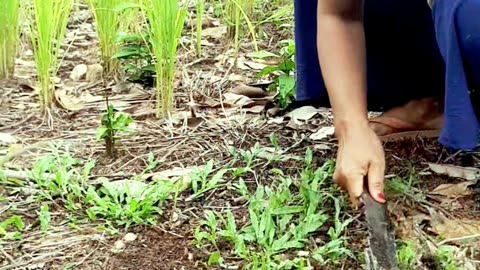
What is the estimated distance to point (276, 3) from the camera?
3.07 m

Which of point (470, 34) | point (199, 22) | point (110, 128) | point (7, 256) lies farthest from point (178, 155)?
point (470, 34)

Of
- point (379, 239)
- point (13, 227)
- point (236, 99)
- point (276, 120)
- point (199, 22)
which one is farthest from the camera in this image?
point (199, 22)

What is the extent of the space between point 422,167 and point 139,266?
2.32 ft

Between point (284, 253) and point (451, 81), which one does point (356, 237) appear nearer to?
point (284, 253)

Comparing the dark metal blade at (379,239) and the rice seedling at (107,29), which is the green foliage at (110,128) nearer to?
the rice seedling at (107,29)

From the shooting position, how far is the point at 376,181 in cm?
144

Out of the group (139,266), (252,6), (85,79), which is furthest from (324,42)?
(252,6)

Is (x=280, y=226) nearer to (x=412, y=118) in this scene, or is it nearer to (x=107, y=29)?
(x=412, y=118)

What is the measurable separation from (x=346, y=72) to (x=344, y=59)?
0.03m

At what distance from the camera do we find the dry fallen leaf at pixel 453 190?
172cm

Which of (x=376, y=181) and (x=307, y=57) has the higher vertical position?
(x=307, y=57)

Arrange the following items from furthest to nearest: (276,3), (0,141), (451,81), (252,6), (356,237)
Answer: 1. (276,3)
2. (252,6)
3. (0,141)
4. (356,237)
5. (451,81)

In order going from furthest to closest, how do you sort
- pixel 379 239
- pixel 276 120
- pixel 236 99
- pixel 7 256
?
pixel 236 99, pixel 276 120, pixel 7 256, pixel 379 239

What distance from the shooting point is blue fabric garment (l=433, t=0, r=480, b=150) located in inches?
54.6
